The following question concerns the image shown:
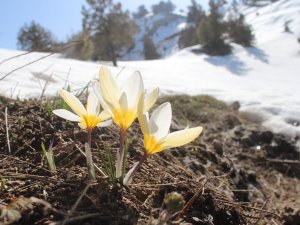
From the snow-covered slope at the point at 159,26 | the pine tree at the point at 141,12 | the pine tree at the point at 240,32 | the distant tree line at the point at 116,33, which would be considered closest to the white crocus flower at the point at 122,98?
the distant tree line at the point at 116,33

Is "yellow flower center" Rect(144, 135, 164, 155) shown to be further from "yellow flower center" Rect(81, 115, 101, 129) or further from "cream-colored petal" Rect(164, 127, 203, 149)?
"yellow flower center" Rect(81, 115, 101, 129)

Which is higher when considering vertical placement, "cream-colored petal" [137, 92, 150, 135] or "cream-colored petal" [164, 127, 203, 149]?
"cream-colored petal" [137, 92, 150, 135]

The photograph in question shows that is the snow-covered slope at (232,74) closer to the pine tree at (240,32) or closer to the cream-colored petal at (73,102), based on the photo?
the pine tree at (240,32)

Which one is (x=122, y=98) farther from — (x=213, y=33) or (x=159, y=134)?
(x=213, y=33)

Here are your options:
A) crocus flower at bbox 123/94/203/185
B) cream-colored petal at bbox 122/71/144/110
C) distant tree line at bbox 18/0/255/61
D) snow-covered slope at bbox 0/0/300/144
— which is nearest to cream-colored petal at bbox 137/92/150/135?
crocus flower at bbox 123/94/203/185

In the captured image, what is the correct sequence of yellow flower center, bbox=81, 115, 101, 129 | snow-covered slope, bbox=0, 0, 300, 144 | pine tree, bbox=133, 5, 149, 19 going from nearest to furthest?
yellow flower center, bbox=81, 115, 101, 129
snow-covered slope, bbox=0, 0, 300, 144
pine tree, bbox=133, 5, 149, 19

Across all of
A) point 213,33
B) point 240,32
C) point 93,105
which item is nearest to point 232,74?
point 213,33

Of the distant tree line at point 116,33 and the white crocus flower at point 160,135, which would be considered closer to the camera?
the white crocus flower at point 160,135
